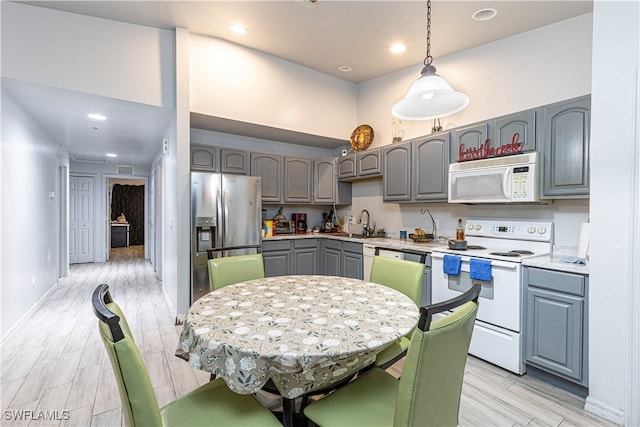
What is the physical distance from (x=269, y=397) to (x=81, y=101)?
318cm

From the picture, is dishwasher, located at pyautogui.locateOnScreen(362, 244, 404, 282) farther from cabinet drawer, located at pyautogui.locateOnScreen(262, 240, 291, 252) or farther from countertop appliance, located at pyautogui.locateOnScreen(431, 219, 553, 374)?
cabinet drawer, located at pyautogui.locateOnScreen(262, 240, 291, 252)

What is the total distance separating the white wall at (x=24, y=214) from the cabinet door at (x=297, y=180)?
110 inches

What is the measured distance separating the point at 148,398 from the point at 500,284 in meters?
2.38

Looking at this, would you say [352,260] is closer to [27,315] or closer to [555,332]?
[555,332]

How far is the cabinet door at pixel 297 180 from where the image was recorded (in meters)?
4.19

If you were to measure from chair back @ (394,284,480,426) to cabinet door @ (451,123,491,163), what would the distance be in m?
2.24

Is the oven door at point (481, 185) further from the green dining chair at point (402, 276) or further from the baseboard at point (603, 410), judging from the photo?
the baseboard at point (603, 410)

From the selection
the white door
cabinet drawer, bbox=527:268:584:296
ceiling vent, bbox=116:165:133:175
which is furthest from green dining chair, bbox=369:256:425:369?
the white door

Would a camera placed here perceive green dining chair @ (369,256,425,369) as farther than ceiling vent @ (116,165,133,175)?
No

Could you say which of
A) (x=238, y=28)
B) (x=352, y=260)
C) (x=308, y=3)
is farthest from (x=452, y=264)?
(x=238, y=28)

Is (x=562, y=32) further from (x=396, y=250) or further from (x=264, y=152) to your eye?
(x=264, y=152)

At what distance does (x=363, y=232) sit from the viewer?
4324mm

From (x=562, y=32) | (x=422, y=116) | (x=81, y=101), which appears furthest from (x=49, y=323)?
(x=562, y=32)

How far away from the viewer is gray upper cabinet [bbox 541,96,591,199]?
221cm
